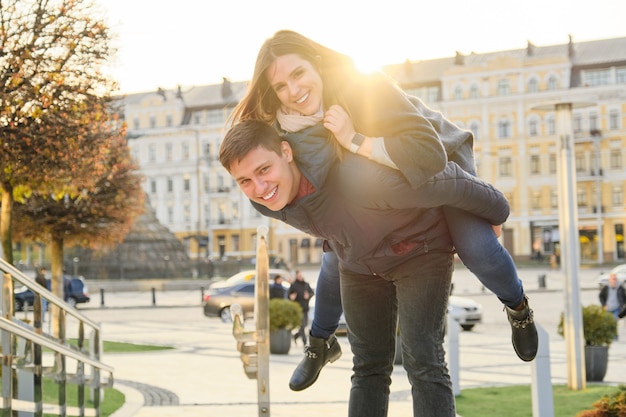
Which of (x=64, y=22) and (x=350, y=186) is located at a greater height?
(x=64, y=22)

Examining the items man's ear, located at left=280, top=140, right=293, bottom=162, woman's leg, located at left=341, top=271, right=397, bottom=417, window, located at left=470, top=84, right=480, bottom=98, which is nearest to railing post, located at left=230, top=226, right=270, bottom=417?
woman's leg, located at left=341, top=271, right=397, bottom=417

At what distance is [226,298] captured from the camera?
31000mm

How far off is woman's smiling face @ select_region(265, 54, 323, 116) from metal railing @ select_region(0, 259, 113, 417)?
7.03 ft

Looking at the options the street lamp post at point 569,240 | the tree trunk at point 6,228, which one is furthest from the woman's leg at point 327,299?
the tree trunk at point 6,228

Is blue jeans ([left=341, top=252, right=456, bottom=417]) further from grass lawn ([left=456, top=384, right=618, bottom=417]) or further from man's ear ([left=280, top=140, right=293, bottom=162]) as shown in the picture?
grass lawn ([left=456, top=384, right=618, bottom=417])

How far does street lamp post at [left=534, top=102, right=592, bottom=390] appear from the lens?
1188 centimetres

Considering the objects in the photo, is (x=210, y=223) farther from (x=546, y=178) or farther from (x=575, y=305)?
(x=575, y=305)

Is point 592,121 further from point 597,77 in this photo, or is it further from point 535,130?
point 535,130

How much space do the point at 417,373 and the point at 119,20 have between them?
407 inches

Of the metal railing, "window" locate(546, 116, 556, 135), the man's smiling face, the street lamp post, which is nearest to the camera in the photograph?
the man's smiling face

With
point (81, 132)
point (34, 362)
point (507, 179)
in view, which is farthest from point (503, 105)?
point (34, 362)

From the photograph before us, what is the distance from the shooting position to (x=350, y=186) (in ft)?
11.3

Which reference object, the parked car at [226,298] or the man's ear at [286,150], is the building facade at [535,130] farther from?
the man's ear at [286,150]

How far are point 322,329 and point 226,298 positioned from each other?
27011 millimetres
